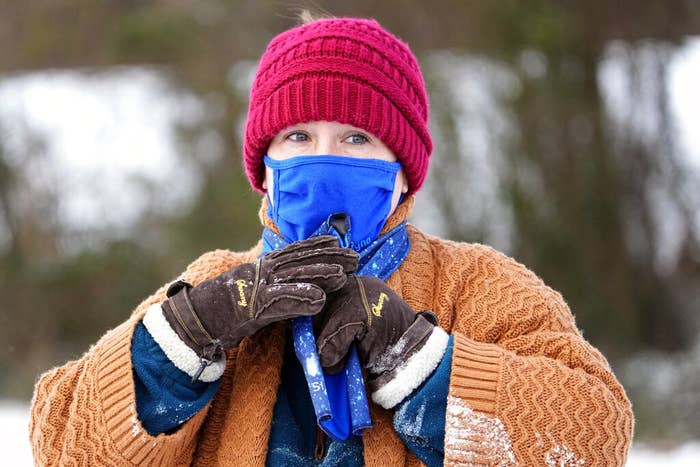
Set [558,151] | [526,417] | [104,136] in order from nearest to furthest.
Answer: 1. [526,417]
2. [558,151]
3. [104,136]

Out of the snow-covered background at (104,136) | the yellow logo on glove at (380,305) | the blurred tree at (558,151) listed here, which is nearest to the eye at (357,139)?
the yellow logo on glove at (380,305)

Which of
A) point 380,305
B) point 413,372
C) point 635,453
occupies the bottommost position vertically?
point 635,453

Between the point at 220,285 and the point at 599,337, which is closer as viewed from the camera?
the point at 220,285

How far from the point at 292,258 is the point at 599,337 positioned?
4662 mm

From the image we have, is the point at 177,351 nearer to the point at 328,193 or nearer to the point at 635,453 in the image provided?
the point at 328,193

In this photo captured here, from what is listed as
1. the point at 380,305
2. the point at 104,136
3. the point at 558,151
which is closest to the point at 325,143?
the point at 380,305

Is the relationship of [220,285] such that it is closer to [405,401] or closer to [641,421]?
[405,401]

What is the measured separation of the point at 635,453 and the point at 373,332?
150 inches

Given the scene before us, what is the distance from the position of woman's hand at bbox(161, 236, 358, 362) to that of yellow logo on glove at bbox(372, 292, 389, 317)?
0.30 feet

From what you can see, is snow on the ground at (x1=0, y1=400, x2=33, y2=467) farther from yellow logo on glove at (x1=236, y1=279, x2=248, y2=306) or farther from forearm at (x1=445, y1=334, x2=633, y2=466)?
forearm at (x1=445, y1=334, x2=633, y2=466)

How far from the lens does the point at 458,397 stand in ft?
5.92

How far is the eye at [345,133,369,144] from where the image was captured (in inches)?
83.4

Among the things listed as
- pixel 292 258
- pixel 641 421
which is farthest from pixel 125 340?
pixel 641 421

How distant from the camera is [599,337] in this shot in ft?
19.7
